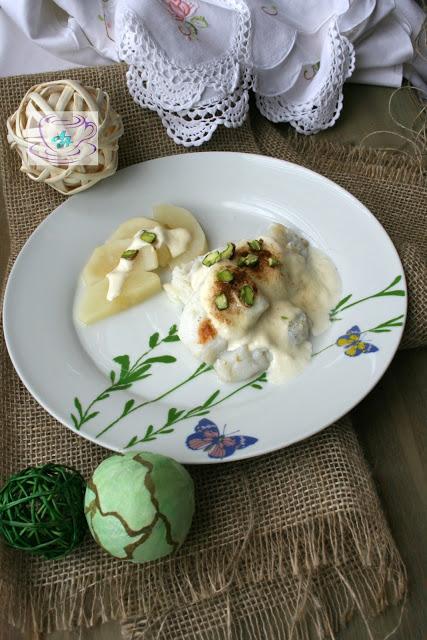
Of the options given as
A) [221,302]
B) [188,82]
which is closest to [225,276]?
[221,302]

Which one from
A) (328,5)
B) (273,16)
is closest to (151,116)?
(273,16)

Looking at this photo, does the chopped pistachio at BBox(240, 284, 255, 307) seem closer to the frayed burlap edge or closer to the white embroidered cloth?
the frayed burlap edge

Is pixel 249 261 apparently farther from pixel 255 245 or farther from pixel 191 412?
pixel 191 412

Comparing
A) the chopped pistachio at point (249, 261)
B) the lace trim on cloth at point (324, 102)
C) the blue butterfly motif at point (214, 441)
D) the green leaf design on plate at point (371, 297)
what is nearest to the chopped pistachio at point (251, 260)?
the chopped pistachio at point (249, 261)

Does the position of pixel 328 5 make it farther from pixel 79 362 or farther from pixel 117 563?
pixel 117 563

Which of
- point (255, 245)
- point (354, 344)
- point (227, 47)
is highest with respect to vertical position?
point (227, 47)
